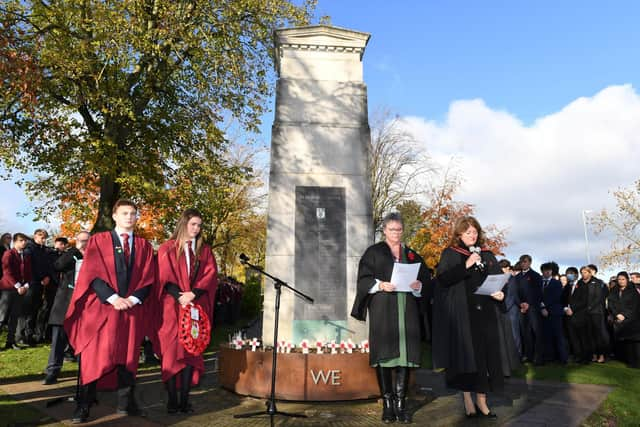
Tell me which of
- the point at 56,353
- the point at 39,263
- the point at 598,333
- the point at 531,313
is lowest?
the point at 56,353

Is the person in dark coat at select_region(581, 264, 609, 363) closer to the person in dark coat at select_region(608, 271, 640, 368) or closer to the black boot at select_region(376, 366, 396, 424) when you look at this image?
the person in dark coat at select_region(608, 271, 640, 368)

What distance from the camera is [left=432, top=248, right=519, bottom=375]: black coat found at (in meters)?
5.16

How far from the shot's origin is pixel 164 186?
54.9 ft

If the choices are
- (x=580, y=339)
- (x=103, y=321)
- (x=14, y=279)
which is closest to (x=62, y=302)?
(x=14, y=279)

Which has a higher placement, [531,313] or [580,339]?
[531,313]

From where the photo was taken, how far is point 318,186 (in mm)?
7883

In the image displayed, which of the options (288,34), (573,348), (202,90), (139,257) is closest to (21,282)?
(139,257)

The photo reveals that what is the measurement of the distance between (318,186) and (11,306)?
6.76 metres

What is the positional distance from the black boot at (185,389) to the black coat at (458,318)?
8.94ft

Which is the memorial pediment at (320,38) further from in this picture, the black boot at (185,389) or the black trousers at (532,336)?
the black trousers at (532,336)

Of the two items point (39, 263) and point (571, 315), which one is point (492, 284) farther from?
point (39, 263)

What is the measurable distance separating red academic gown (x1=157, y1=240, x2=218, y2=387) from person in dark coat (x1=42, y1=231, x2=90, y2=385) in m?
2.27

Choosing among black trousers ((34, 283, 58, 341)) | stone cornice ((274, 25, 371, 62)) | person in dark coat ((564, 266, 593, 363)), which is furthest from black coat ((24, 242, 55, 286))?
person in dark coat ((564, 266, 593, 363))

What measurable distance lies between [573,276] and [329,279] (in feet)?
25.9
